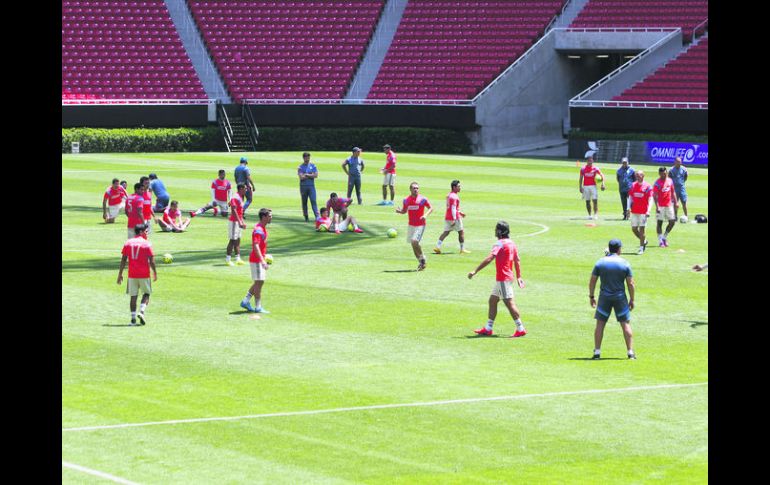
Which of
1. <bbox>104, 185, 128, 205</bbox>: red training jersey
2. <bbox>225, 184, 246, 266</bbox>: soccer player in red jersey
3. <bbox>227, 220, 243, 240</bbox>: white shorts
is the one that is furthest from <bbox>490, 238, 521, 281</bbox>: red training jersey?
<bbox>104, 185, 128, 205</bbox>: red training jersey

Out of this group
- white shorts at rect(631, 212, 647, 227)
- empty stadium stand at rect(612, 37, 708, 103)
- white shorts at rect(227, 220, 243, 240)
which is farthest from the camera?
empty stadium stand at rect(612, 37, 708, 103)

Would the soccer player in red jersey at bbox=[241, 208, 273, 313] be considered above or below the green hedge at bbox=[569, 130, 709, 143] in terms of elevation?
below

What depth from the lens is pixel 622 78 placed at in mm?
65125

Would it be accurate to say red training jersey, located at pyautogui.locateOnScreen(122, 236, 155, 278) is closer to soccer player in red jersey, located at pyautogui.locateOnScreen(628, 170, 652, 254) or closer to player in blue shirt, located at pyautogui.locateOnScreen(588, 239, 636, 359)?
player in blue shirt, located at pyautogui.locateOnScreen(588, 239, 636, 359)

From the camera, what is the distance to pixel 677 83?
207ft

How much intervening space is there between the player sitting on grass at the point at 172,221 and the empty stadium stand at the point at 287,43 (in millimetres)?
33659

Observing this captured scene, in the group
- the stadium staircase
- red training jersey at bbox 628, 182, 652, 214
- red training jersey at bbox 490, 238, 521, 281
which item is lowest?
red training jersey at bbox 490, 238, 521, 281

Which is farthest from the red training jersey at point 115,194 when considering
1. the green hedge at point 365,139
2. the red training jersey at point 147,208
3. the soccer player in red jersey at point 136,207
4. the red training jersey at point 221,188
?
the green hedge at point 365,139

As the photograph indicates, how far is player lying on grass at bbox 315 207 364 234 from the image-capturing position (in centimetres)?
3562

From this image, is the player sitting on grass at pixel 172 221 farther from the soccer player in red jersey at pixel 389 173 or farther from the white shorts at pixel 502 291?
the white shorts at pixel 502 291

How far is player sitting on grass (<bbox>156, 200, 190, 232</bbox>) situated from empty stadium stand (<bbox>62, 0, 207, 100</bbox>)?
106ft
